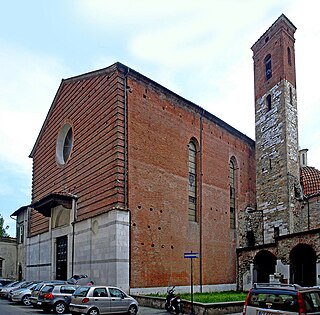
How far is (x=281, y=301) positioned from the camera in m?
9.42

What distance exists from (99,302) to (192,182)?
48.0 ft

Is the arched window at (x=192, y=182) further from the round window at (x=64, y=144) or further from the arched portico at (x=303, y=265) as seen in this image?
the round window at (x=64, y=144)

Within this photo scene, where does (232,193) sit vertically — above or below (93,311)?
above

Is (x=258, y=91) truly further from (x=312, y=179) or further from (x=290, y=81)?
(x=312, y=179)

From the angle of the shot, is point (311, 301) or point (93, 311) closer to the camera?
point (311, 301)

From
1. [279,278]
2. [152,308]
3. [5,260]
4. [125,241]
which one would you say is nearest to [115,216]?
[125,241]

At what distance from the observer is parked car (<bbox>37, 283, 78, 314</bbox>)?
62.4ft

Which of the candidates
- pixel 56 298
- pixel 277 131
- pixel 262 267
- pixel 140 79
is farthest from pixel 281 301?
pixel 277 131

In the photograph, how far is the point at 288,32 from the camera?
113ft

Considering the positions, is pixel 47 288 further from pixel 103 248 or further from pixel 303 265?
pixel 303 265

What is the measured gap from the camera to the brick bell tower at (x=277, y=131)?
104 ft

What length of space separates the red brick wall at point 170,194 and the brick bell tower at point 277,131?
285 cm

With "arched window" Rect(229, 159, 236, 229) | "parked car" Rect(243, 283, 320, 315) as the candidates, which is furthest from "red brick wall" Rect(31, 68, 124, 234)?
"parked car" Rect(243, 283, 320, 315)

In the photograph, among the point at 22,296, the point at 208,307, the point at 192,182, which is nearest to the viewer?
the point at 208,307
